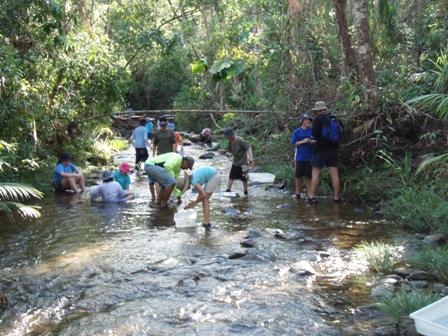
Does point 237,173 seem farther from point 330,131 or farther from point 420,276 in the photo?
point 420,276

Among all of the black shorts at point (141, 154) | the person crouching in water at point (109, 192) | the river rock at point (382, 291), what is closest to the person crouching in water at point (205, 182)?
the person crouching in water at point (109, 192)

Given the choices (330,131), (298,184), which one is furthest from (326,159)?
(298,184)

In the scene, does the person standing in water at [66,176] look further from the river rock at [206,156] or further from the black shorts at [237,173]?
the river rock at [206,156]

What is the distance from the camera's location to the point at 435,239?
23.9 feet

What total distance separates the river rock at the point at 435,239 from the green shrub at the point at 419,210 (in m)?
0.10

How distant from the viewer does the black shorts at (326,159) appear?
1004cm

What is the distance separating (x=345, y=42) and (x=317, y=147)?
2671 millimetres

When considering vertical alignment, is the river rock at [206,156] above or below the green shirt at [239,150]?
below

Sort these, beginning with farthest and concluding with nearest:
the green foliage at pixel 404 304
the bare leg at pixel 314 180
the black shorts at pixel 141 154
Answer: the black shorts at pixel 141 154 < the bare leg at pixel 314 180 < the green foliage at pixel 404 304

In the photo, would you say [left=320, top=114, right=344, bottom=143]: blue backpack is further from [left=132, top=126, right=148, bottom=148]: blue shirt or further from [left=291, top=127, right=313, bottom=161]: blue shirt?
[left=132, top=126, right=148, bottom=148]: blue shirt

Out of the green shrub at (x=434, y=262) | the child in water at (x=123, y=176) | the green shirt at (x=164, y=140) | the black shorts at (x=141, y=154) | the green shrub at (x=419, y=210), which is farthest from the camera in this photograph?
the black shorts at (x=141, y=154)

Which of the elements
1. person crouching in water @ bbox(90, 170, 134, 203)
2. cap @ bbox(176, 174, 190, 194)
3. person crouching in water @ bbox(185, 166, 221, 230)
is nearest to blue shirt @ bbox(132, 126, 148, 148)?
person crouching in water @ bbox(90, 170, 134, 203)

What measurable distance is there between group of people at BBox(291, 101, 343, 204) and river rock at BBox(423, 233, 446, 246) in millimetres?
2845

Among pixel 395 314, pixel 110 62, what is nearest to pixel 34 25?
pixel 110 62
